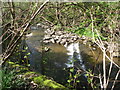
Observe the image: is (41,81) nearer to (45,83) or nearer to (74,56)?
(45,83)

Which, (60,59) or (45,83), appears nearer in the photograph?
(45,83)

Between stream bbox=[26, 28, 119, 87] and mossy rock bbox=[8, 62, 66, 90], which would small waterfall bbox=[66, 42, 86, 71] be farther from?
mossy rock bbox=[8, 62, 66, 90]

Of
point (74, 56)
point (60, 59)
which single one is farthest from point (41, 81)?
point (74, 56)

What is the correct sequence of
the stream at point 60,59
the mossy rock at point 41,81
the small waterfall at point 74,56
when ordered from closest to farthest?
the mossy rock at point 41,81, the stream at point 60,59, the small waterfall at point 74,56

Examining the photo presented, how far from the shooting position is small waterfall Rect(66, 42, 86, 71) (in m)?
5.89

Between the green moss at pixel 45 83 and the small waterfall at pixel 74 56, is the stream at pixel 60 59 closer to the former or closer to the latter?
the small waterfall at pixel 74 56

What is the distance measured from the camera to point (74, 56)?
6867 millimetres

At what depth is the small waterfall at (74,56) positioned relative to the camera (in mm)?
5890

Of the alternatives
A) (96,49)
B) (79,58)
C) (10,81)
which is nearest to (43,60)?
(79,58)

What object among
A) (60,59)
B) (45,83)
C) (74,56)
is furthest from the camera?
(74,56)

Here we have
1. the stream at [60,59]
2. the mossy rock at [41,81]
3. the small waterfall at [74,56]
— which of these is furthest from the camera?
the small waterfall at [74,56]

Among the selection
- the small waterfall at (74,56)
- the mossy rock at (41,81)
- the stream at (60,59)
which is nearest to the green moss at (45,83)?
the mossy rock at (41,81)

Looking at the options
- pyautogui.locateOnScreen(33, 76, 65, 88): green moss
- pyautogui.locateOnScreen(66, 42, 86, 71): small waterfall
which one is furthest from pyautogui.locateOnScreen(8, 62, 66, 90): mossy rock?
pyautogui.locateOnScreen(66, 42, 86, 71): small waterfall

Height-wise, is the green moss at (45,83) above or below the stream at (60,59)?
above
